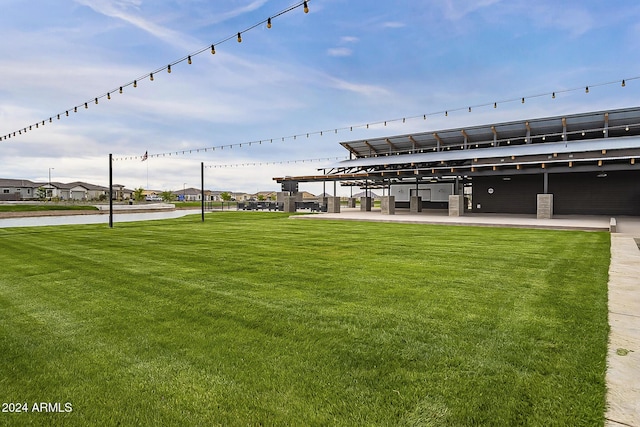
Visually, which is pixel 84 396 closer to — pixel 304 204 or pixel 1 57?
pixel 1 57

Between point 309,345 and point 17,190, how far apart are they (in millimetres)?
101865

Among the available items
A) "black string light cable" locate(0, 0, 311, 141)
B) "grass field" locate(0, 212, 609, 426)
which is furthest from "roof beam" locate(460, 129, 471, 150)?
"grass field" locate(0, 212, 609, 426)

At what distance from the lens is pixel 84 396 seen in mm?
2348

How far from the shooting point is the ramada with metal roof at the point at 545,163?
1858 cm

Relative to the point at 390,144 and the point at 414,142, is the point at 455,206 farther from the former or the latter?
the point at 390,144

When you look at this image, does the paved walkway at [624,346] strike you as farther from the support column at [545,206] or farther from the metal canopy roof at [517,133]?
the metal canopy roof at [517,133]

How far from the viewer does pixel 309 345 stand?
3.09 m

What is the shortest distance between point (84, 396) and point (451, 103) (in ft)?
86.0

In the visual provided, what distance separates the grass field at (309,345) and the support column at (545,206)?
14.0 meters

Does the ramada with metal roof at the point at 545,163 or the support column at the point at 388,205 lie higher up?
the ramada with metal roof at the point at 545,163

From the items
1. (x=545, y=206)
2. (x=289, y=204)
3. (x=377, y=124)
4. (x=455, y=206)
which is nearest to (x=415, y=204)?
(x=455, y=206)

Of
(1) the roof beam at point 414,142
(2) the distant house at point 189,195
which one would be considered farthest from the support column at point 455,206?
(2) the distant house at point 189,195

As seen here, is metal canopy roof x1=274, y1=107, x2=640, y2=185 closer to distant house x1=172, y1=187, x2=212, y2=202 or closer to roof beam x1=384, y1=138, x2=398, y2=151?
roof beam x1=384, y1=138, x2=398, y2=151

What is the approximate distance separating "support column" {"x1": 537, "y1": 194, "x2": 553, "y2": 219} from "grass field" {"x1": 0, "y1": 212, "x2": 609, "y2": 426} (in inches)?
550
